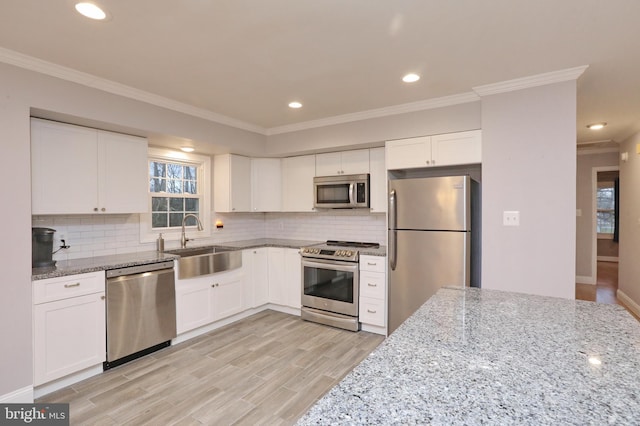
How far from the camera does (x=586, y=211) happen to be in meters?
6.03

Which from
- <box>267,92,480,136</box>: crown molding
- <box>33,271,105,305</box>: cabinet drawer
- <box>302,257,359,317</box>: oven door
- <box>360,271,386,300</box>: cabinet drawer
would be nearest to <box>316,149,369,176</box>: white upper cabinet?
<box>267,92,480,136</box>: crown molding

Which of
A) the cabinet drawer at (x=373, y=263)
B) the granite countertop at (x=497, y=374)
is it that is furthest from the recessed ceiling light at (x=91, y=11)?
the cabinet drawer at (x=373, y=263)

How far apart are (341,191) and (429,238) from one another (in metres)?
1.30

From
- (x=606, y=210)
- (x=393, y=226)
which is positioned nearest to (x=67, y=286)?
(x=393, y=226)

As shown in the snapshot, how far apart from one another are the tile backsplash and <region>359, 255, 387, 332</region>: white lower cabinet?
0.65 m

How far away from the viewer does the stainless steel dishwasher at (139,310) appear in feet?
9.21

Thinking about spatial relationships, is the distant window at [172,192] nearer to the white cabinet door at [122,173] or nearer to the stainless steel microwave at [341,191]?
the white cabinet door at [122,173]

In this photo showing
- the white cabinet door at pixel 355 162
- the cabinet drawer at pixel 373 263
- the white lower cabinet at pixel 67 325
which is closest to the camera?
the white lower cabinet at pixel 67 325

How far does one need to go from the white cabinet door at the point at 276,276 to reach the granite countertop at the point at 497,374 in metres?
3.03

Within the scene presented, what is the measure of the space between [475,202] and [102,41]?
331cm

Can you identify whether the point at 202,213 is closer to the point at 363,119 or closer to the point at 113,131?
the point at 113,131

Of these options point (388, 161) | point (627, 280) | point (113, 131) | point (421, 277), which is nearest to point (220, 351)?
point (421, 277)

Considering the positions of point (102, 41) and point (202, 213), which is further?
point (202, 213)

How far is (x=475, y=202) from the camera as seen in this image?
10.8 ft
